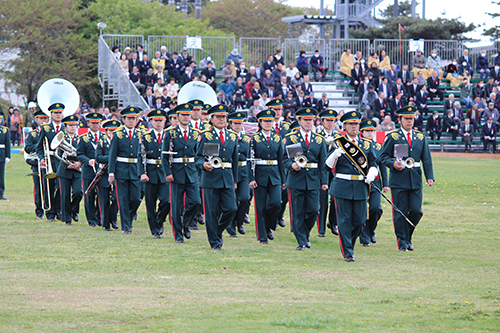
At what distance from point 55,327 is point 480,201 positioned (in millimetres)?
12417

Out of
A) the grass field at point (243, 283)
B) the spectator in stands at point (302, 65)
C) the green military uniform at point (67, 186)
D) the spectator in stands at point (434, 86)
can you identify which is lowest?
the grass field at point (243, 283)

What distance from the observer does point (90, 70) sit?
4144 centimetres

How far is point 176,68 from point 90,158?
1655 centimetres

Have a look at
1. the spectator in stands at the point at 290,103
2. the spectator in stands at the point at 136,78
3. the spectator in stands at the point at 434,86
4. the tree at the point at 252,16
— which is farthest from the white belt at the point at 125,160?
the tree at the point at 252,16

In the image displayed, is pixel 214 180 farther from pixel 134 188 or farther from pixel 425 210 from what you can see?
pixel 425 210

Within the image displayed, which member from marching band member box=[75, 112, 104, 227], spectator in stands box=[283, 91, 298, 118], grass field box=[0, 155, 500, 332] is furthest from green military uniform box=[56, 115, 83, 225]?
spectator in stands box=[283, 91, 298, 118]

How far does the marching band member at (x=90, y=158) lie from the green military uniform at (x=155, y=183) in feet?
5.07

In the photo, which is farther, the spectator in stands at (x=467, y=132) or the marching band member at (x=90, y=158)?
the spectator in stands at (x=467, y=132)

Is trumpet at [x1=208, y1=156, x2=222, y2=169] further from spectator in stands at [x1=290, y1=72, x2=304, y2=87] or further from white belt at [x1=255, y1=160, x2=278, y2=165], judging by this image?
spectator in stands at [x1=290, y1=72, x2=304, y2=87]

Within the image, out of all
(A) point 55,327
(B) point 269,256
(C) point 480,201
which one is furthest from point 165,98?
(A) point 55,327

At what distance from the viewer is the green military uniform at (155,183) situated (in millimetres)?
11336

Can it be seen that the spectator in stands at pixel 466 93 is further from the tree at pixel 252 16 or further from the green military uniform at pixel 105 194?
the tree at pixel 252 16

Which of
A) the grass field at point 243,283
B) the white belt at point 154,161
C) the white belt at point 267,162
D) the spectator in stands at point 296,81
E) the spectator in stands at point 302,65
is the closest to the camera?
the grass field at point 243,283

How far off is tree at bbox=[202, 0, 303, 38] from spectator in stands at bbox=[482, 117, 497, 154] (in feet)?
110
